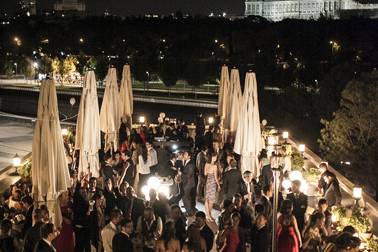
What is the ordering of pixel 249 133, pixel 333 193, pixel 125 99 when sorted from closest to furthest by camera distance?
pixel 333 193
pixel 249 133
pixel 125 99

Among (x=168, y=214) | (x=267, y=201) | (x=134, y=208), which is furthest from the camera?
(x=267, y=201)

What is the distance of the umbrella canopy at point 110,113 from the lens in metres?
17.6

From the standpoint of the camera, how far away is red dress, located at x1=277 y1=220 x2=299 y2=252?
923cm

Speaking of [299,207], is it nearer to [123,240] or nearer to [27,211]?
[123,240]

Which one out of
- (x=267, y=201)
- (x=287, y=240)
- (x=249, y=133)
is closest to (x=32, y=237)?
(x=287, y=240)

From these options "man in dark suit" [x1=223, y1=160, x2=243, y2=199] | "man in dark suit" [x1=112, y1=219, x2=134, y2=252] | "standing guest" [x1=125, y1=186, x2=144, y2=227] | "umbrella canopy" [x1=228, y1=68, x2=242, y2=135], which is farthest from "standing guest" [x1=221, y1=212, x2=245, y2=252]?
"umbrella canopy" [x1=228, y1=68, x2=242, y2=135]

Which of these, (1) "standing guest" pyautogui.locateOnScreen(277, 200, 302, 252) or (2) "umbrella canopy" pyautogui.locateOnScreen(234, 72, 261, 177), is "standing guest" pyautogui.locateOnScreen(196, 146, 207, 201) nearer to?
(2) "umbrella canopy" pyautogui.locateOnScreen(234, 72, 261, 177)

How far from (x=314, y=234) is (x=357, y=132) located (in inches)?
885

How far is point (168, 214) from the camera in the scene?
34.3ft

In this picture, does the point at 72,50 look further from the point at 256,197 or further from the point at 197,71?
the point at 256,197

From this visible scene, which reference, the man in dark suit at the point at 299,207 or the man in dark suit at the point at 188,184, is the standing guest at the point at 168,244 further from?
the man in dark suit at the point at 188,184

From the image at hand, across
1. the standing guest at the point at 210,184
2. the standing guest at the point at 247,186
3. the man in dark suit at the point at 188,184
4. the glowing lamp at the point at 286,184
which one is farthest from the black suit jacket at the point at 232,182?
the glowing lamp at the point at 286,184

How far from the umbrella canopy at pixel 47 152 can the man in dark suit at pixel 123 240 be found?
8.42 ft

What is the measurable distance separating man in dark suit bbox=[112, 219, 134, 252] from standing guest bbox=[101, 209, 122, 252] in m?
0.43
